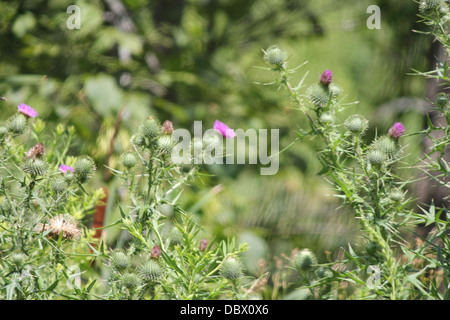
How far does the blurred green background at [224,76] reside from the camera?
1.80 metres

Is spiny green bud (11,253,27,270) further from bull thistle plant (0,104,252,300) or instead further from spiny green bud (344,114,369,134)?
spiny green bud (344,114,369,134)

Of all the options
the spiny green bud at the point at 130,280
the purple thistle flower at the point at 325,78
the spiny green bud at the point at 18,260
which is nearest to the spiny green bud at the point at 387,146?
the purple thistle flower at the point at 325,78

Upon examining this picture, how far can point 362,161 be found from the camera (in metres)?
0.68

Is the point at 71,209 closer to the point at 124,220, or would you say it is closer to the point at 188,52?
the point at 124,220

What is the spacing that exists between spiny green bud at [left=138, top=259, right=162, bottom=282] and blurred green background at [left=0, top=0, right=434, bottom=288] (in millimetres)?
846

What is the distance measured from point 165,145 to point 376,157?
262 mm

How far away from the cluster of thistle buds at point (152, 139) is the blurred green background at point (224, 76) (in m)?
0.80

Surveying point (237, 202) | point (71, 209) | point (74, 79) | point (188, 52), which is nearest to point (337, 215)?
point (237, 202)

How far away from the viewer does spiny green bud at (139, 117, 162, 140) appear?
70 cm

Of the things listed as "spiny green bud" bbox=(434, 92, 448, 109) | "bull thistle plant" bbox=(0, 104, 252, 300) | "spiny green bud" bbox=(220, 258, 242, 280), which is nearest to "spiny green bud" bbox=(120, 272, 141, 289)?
"bull thistle plant" bbox=(0, 104, 252, 300)

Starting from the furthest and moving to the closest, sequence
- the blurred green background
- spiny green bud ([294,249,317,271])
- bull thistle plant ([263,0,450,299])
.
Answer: the blurred green background → spiny green bud ([294,249,317,271]) → bull thistle plant ([263,0,450,299])

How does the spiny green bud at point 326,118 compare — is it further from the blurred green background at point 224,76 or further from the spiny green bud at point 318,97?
the blurred green background at point 224,76

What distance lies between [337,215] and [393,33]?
0.83m

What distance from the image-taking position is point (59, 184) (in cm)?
74
